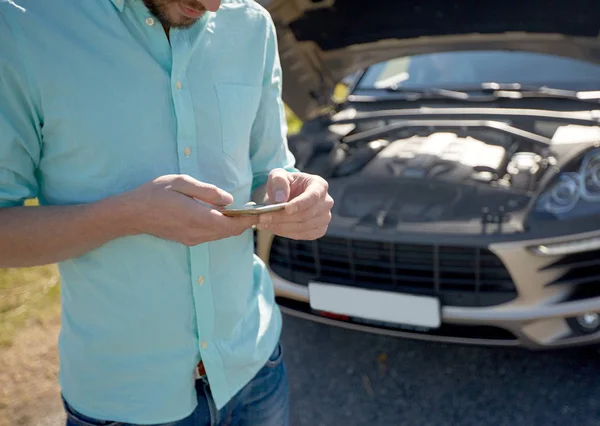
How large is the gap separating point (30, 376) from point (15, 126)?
2.27 metres

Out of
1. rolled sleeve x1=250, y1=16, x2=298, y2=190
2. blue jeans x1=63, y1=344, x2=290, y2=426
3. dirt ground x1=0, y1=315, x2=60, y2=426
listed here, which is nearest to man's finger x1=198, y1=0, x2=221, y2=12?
rolled sleeve x1=250, y1=16, x2=298, y2=190

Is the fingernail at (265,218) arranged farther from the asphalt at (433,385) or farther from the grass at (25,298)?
the grass at (25,298)

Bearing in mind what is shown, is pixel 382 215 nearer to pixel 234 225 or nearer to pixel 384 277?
pixel 384 277

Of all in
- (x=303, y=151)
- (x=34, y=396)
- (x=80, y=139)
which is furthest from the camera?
(x=303, y=151)

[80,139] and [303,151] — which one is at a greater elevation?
[80,139]

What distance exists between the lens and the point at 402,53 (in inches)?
138

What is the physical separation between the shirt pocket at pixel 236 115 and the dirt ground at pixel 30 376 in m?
1.99

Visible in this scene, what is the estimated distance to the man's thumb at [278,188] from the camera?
1139 mm

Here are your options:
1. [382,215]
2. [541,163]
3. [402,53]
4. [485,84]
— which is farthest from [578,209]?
[402,53]

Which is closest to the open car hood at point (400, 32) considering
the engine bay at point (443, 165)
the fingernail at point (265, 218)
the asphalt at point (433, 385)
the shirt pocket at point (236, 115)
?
the engine bay at point (443, 165)

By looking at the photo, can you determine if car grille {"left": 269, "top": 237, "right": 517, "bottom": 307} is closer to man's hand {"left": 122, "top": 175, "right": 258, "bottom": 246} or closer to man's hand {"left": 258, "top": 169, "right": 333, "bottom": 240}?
man's hand {"left": 258, "top": 169, "right": 333, "bottom": 240}

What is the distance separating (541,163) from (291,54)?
5.42 feet

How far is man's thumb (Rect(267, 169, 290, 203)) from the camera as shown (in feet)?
3.74

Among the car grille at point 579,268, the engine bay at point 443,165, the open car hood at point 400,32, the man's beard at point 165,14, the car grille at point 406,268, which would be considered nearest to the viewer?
the man's beard at point 165,14
